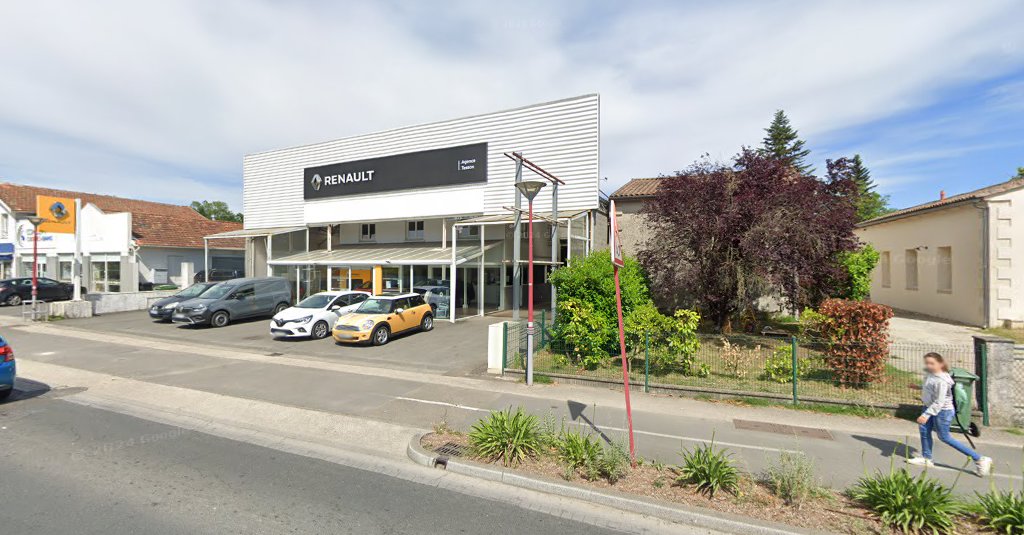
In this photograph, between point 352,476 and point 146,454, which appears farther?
point 146,454

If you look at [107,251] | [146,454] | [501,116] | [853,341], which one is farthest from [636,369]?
[107,251]

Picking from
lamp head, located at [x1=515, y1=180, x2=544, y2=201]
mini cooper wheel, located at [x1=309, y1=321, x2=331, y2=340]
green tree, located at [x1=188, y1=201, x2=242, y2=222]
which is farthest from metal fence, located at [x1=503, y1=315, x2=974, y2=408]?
green tree, located at [x1=188, y1=201, x2=242, y2=222]

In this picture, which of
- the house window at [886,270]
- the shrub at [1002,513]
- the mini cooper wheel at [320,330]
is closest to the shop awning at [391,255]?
the mini cooper wheel at [320,330]

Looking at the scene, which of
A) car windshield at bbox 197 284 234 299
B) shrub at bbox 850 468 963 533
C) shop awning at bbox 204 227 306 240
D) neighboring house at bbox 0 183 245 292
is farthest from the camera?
neighboring house at bbox 0 183 245 292

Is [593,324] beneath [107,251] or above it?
beneath

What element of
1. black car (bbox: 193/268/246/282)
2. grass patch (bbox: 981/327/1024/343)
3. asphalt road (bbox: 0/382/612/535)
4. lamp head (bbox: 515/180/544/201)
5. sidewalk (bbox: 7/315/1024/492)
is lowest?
sidewalk (bbox: 7/315/1024/492)

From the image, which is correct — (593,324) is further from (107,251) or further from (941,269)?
(107,251)

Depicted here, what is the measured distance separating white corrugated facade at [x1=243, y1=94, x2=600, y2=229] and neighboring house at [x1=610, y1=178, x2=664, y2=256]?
240cm

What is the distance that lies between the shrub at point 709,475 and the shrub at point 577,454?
908 millimetres

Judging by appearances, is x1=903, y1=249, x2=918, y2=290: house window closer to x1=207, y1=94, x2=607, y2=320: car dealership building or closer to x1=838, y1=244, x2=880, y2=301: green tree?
x1=838, y1=244, x2=880, y2=301: green tree

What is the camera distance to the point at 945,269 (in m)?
18.3

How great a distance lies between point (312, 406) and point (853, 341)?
984 centimetres

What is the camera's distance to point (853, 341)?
8680mm

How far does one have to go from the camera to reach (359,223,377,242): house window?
26.1 metres
